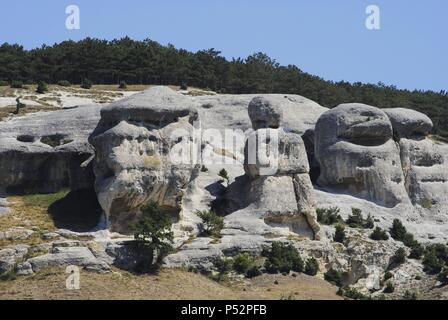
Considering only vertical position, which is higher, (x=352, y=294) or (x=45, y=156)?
(x=45, y=156)

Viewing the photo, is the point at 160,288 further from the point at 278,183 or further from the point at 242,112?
the point at 242,112

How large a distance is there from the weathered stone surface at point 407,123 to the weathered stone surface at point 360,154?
2.10 m

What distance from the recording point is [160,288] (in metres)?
52.1

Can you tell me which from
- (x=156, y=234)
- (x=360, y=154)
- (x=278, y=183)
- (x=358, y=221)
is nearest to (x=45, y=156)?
(x=156, y=234)

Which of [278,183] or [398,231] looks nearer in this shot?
[278,183]

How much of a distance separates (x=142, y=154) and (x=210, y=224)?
444 cm

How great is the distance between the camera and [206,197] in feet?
202

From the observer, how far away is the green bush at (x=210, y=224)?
5762cm

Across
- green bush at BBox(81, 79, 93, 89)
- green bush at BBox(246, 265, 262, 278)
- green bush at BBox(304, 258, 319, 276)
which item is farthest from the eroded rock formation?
green bush at BBox(81, 79, 93, 89)

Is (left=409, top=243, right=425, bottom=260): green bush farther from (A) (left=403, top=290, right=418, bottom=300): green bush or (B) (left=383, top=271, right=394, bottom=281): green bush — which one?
(A) (left=403, top=290, right=418, bottom=300): green bush

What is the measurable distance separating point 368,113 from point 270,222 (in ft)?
37.2

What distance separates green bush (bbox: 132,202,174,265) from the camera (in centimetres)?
5434

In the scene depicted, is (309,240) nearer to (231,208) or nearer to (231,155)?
(231,208)

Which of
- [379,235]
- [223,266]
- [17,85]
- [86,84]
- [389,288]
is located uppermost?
[86,84]
